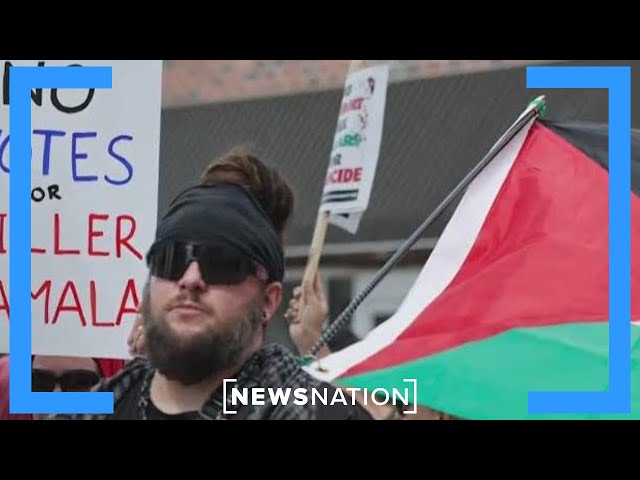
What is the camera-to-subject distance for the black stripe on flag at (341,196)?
473 cm

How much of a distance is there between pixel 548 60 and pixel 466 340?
827 mm

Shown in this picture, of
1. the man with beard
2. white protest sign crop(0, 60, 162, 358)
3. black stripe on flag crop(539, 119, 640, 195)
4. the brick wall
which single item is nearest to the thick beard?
the man with beard

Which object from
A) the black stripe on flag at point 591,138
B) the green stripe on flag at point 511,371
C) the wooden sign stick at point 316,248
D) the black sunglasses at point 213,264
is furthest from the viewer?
the wooden sign stick at point 316,248

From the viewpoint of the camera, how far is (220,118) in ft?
16.0

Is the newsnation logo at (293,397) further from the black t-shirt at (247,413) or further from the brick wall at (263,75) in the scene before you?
the brick wall at (263,75)

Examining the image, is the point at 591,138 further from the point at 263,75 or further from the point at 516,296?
the point at 263,75

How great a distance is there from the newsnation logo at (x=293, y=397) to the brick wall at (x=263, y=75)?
86 cm

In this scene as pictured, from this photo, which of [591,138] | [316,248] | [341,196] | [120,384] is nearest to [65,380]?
[120,384]

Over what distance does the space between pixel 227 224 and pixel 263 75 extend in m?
0.67

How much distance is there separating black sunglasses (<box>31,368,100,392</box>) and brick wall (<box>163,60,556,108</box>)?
792 millimetres

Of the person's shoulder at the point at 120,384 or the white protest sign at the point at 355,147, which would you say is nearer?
the person's shoulder at the point at 120,384

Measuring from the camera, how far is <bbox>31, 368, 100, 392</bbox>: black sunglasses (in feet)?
15.8

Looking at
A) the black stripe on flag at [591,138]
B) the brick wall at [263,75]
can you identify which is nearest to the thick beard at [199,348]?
the brick wall at [263,75]

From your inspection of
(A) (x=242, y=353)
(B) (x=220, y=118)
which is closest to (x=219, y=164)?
(B) (x=220, y=118)
